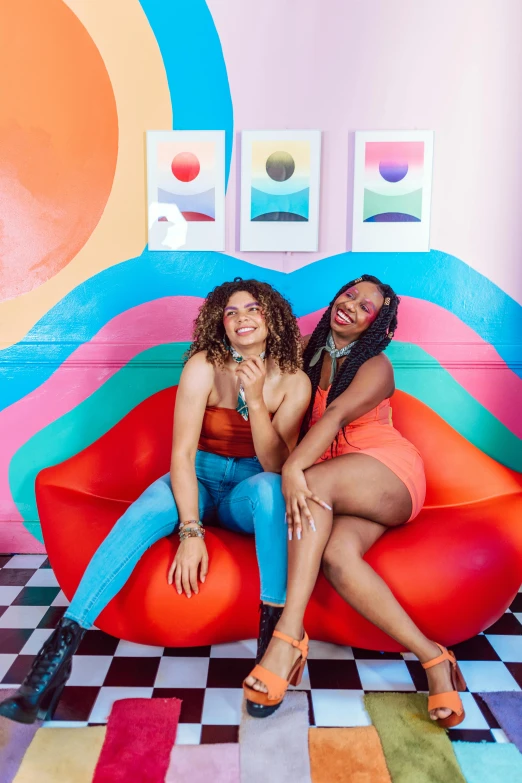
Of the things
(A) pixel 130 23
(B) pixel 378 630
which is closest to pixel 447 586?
(B) pixel 378 630

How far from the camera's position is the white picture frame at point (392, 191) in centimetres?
260

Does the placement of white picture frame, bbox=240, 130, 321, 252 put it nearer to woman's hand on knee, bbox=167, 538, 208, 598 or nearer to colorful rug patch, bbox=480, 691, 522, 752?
woman's hand on knee, bbox=167, 538, 208, 598

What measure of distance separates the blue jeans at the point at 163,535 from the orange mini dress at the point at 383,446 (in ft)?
1.10

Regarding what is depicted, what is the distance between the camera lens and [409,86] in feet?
8.48

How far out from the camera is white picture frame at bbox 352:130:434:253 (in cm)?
260

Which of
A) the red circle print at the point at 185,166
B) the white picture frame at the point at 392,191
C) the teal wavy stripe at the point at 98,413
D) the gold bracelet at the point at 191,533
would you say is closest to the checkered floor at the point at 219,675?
the gold bracelet at the point at 191,533

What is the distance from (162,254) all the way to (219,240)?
26 cm

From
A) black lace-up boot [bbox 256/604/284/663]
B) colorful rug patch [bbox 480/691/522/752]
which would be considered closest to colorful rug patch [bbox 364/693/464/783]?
colorful rug patch [bbox 480/691/522/752]

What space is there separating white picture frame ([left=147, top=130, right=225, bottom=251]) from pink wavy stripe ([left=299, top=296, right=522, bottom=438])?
612mm

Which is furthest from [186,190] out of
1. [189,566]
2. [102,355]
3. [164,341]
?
[189,566]

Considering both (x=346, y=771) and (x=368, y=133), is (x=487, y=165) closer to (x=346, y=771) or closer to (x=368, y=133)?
(x=368, y=133)

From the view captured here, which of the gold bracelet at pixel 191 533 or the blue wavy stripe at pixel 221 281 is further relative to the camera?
the blue wavy stripe at pixel 221 281

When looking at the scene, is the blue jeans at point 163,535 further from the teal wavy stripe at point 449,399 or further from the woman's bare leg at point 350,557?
the teal wavy stripe at point 449,399

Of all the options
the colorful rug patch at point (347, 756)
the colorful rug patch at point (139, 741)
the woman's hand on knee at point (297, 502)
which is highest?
the woman's hand on knee at point (297, 502)
